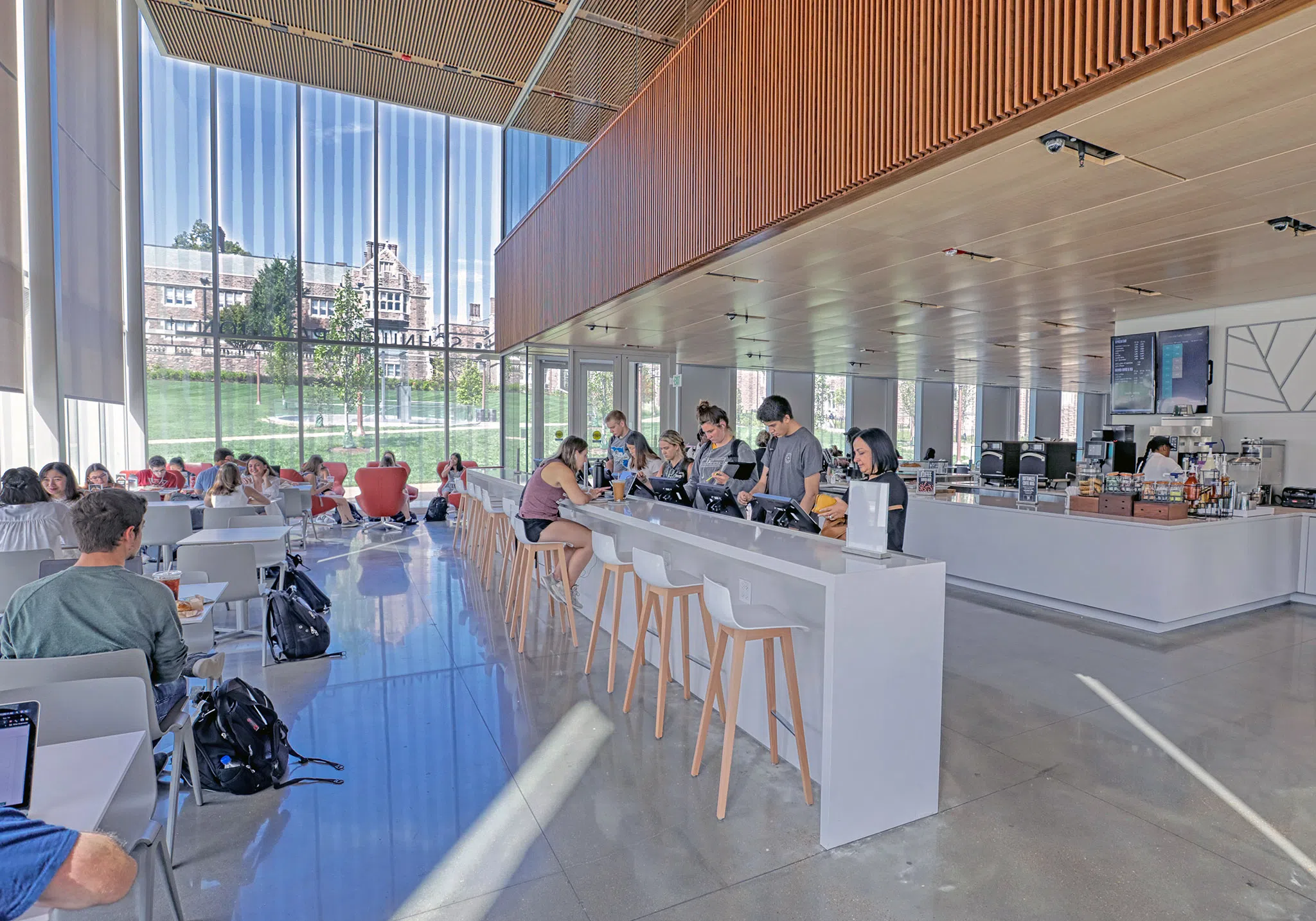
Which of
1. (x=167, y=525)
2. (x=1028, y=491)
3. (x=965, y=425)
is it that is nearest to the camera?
(x=167, y=525)

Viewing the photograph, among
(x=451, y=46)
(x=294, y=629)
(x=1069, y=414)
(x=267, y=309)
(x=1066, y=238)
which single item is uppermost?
(x=451, y=46)

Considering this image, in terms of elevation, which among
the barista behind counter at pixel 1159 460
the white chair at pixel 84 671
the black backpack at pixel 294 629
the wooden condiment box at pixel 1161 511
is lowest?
the black backpack at pixel 294 629

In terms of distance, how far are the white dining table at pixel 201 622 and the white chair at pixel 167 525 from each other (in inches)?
112

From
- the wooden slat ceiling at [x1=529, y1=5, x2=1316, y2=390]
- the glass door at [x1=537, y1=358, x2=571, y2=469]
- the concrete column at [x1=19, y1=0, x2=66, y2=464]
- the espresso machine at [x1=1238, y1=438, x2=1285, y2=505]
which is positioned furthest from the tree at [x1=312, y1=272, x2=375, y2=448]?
the espresso machine at [x1=1238, y1=438, x2=1285, y2=505]

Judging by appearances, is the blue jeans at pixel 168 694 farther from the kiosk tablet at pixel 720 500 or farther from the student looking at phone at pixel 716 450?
the student looking at phone at pixel 716 450

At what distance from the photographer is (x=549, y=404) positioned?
10.4 meters

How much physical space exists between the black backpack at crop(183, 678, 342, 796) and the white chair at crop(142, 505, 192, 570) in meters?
3.70

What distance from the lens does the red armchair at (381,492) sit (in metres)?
10.5

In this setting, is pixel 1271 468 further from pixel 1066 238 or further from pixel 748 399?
pixel 748 399

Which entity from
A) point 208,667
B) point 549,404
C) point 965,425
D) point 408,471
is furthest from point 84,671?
point 965,425

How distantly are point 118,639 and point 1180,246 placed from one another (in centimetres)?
654

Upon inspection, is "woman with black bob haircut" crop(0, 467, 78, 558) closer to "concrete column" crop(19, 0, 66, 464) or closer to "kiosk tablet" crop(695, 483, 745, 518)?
"concrete column" crop(19, 0, 66, 464)

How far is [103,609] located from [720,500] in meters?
3.19

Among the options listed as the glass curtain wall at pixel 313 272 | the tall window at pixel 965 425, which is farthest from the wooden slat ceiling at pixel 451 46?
the tall window at pixel 965 425
